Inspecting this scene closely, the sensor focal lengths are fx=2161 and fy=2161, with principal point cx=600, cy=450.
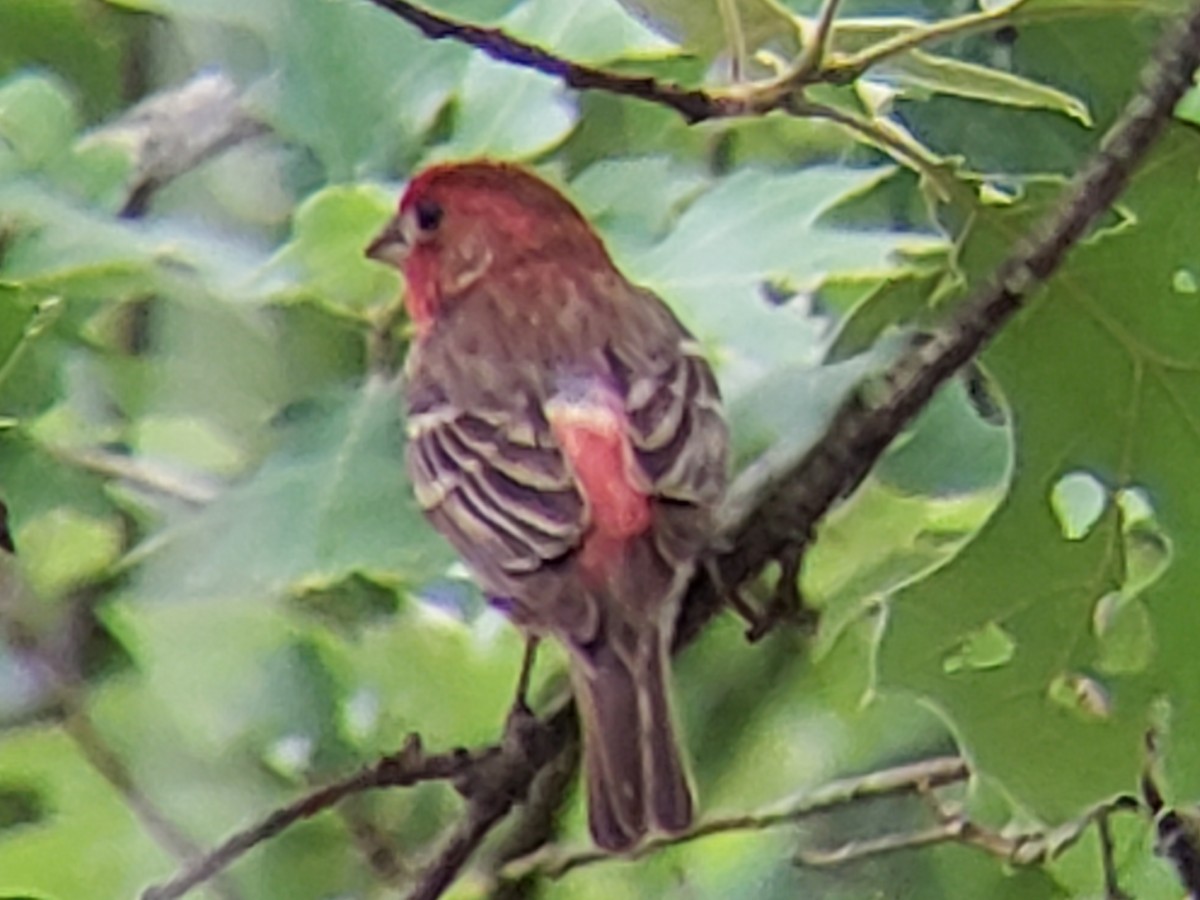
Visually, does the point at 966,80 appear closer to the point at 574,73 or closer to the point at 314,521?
the point at 574,73

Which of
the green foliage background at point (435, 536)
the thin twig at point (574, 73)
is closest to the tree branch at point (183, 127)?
the green foliage background at point (435, 536)

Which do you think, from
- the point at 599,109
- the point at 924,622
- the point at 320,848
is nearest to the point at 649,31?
the point at 599,109

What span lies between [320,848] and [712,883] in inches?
5.3

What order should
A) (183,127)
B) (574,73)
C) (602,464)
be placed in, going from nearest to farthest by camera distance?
(574,73) < (602,464) < (183,127)

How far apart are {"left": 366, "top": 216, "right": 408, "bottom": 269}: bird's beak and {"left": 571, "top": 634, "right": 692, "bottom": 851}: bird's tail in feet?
0.47

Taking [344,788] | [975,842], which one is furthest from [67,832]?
[975,842]

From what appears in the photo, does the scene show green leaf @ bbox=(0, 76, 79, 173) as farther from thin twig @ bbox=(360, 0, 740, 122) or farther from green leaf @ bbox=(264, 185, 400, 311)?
thin twig @ bbox=(360, 0, 740, 122)

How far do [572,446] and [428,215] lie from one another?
0.32 ft

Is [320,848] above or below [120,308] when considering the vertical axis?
below

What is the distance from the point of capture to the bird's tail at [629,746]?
1.91ft

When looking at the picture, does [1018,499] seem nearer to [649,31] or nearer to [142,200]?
[649,31]

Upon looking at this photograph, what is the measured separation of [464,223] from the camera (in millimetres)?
714

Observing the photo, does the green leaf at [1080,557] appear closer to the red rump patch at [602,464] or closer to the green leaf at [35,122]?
the red rump patch at [602,464]

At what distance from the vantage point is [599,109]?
0.72 metres
